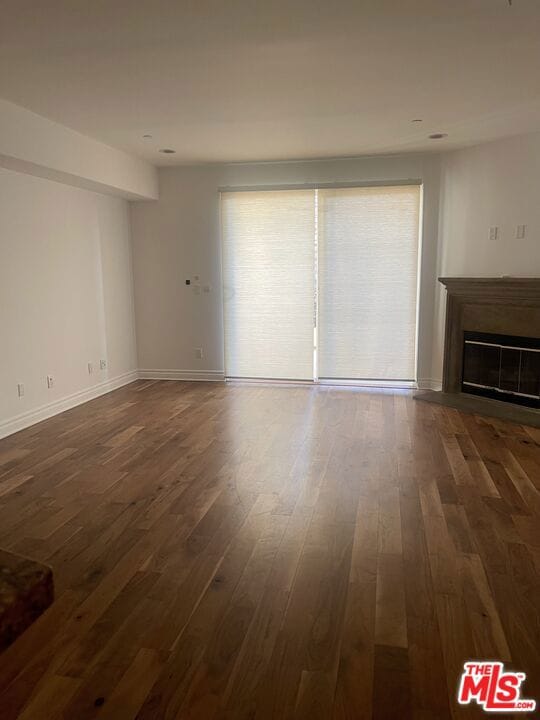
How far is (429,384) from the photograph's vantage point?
6043 mm

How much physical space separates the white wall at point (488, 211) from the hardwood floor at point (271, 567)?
175 cm

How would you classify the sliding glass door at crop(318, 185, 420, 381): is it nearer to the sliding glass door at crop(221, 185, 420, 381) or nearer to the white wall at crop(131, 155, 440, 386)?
the sliding glass door at crop(221, 185, 420, 381)

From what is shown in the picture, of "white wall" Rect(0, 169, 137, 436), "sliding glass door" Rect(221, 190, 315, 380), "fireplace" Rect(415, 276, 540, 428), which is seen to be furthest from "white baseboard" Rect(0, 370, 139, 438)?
"fireplace" Rect(415, 276, 540, 428)

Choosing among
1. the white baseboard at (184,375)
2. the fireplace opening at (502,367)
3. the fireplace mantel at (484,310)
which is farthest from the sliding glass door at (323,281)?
the fireplace opening at (502,367)

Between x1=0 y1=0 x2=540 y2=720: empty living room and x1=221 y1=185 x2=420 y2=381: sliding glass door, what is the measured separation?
0.03 meters

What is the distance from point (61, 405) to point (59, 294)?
1.09m

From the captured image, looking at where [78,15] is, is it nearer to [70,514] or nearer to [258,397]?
[70,514]

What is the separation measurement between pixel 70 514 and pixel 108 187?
3.64 m

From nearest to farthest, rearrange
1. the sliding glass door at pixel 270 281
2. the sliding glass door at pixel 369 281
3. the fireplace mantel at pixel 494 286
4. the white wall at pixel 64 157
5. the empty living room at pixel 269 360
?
the empty living room at pixel 269 360, the white wall at pixel 64 157, the fireplace mantel at pixel 494 286, the sliding glass door at pixel 369 281, the sliding glass door at pixel 270 281

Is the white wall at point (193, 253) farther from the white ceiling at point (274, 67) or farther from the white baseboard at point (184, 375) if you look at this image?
the white ceiling at point (274, 67)

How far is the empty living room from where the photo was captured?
1840 millimetres

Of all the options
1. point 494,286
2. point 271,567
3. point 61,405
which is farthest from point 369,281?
point 271,567

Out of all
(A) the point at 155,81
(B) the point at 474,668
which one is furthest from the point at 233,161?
(B) the point at 474,668

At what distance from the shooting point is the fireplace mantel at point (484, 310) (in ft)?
15.4
